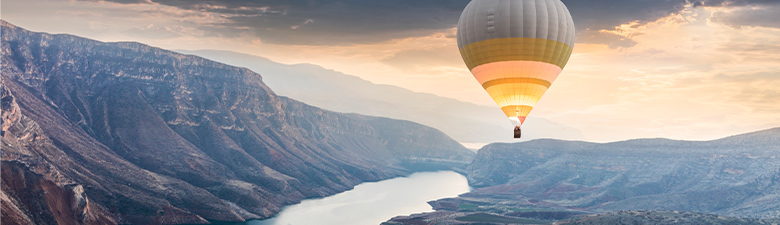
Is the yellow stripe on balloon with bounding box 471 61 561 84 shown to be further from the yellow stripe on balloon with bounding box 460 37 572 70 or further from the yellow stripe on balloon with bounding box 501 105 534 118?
the yellow stripe on balloon with bounding box 501 105 534 118

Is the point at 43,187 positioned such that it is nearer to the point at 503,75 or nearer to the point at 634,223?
the point at 503,75

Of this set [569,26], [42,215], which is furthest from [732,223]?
[42,215]

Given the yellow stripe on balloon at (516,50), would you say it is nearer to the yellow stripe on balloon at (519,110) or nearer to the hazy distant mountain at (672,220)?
the yellow stripe on balloon at (519,110)

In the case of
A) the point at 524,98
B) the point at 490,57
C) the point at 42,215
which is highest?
the point at 490,57

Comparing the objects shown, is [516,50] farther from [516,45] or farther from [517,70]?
[517,70]

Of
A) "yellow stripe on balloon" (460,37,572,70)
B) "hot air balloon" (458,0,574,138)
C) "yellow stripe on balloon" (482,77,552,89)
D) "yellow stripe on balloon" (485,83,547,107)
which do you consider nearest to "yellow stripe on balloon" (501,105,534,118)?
"hot air balloon" (458,0,574,138)

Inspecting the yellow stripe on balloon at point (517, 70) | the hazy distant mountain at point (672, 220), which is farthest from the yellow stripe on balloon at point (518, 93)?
the hazy distant mountain at point (672, 220)

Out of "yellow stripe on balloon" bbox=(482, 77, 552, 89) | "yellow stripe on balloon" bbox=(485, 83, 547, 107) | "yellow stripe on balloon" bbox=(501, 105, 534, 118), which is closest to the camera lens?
"yellow stripe on balloon" bbox=(482, 77, 552, 89)

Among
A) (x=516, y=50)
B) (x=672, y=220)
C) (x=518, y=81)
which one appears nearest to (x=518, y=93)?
(x=518, y=81)
